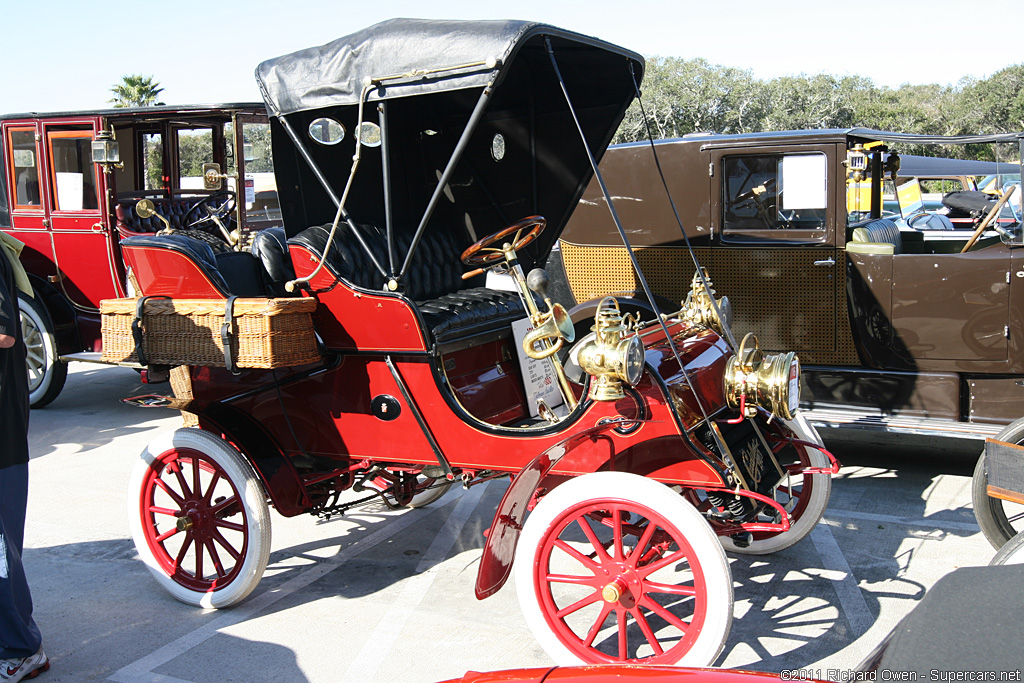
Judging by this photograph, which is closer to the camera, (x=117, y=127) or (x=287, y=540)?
(x=287, y=540)

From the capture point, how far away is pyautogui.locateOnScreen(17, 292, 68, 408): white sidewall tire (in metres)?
7.19

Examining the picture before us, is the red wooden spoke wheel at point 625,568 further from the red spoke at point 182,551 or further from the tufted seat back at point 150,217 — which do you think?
the tufted seat back at point 150,217

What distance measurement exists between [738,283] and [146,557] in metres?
3.80

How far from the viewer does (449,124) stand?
469 centimetres

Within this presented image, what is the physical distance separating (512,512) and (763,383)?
1.03m

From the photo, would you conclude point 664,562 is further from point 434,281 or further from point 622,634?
point 434,281

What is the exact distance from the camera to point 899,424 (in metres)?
4.99

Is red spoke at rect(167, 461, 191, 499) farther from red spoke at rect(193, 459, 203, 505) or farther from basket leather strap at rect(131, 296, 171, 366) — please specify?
basket leather strap at rect(131, 296, 171, 366)

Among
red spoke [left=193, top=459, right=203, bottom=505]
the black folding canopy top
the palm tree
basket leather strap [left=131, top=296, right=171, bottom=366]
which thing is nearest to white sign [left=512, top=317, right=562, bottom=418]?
the black folding canopy top

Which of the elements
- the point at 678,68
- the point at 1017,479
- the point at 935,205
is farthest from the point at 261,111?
the point at 678,68

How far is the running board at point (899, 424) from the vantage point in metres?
4.83

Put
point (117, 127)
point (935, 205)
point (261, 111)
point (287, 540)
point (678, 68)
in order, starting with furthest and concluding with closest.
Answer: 1. point (678, 68)
2. point (935, 205)
3. point (117, 127)
4. point (261, 111)
5. point (287, 540)

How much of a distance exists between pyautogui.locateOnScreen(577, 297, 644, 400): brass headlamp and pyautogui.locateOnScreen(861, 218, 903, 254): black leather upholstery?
3282 millimetres

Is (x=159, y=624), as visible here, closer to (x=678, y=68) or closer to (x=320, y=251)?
(x=320, y=251)
